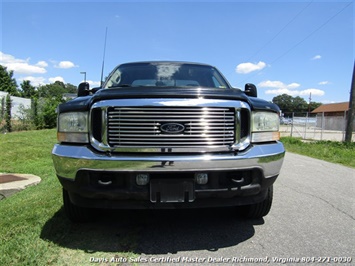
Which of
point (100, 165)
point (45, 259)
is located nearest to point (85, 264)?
point (45, 259)

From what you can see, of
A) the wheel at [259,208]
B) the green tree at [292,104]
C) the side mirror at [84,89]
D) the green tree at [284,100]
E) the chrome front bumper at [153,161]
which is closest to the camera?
the chrome front bumper at [153,161]

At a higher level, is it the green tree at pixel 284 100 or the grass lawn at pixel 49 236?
the green tree at pixel 284 100

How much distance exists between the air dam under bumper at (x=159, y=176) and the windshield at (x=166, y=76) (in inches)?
65.9

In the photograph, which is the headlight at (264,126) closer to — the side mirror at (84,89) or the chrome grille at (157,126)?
the chrome grille at (157,126)

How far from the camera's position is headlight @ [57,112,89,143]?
278cm

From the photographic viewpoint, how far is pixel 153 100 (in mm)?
2693

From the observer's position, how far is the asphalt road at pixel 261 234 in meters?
2.71

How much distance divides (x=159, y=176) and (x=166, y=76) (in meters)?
2.08

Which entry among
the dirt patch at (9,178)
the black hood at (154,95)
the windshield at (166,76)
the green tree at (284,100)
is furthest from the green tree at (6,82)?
the green tree at (284,100)

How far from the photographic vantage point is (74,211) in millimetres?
3236

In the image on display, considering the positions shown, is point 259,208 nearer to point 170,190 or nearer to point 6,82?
point 170,190

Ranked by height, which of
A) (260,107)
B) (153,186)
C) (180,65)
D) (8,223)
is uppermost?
(180,65)

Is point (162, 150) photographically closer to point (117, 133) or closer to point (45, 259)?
point (117, 133)

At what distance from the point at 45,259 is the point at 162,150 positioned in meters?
1.30
